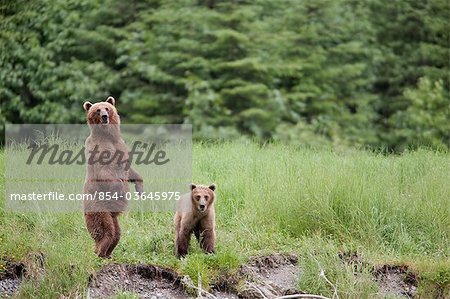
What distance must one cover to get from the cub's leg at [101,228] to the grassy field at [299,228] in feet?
0.73

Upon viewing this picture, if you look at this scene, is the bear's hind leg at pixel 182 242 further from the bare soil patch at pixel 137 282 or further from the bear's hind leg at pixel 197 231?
the bare soil patch at pixel 137 282

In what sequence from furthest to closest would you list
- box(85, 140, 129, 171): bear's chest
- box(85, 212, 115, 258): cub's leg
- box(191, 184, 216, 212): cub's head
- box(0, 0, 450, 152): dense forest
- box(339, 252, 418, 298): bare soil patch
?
box(0, 0, 450, 152): dense forest
box(339, 252, 418, 298): bare soil patch
box(191, 184, 216, 212): cub's head
box(85, 212, 115, 258): cub's leg
box(85, 140, 129, 171): bear's chest

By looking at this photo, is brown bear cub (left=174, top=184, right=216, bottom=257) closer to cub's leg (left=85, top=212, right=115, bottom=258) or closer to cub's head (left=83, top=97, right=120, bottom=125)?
cub's leg (left=85, top=212, right=115, bottom=258)

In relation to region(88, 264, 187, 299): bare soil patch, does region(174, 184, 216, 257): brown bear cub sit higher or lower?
higher

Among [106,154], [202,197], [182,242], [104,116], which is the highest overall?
[104,116]

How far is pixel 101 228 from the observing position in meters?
5.97

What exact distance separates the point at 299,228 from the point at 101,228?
6.74ft

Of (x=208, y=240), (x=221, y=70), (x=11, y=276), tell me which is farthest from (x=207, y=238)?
(x=221, y=70)

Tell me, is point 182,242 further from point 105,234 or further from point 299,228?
point 299,228

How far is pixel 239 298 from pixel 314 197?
1.41 meters

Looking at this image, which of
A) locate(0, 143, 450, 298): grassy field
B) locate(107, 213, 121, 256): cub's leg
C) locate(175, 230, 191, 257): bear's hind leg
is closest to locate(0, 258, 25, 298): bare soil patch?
locate(0, 143, 450, 298): grassy field

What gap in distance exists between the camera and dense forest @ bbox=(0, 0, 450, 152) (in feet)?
46.1

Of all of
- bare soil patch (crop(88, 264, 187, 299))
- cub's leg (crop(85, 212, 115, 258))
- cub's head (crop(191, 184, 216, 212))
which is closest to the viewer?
cub's leg (crop(85, 212, 115, 258))

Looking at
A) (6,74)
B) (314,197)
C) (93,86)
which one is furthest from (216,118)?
(314,197)
